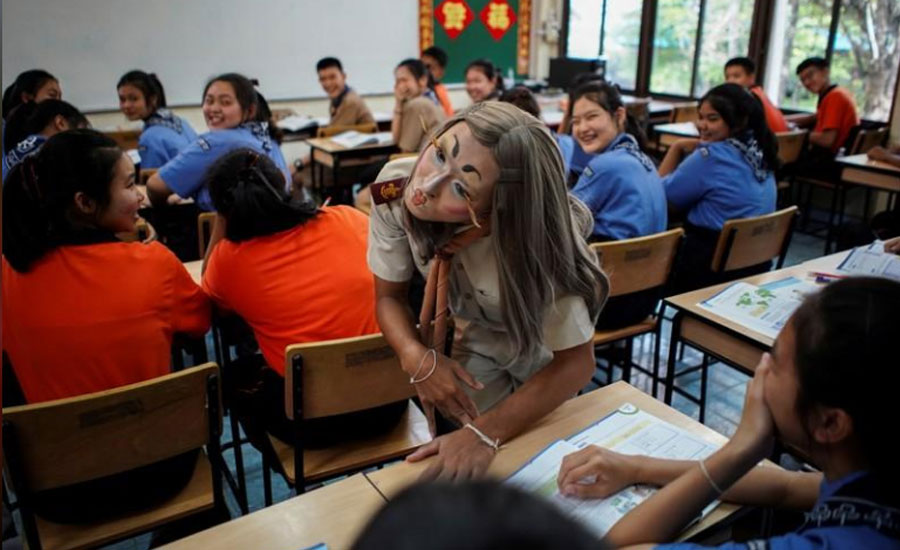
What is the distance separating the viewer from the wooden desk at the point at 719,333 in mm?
1853

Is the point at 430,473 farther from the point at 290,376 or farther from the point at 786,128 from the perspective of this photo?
the point at 786,128

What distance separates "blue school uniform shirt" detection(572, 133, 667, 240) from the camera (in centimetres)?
252

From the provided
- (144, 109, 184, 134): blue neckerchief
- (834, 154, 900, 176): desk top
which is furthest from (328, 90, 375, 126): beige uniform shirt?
(834, 154, 900, 176): desk top

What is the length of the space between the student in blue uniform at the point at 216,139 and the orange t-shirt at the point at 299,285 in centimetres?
133

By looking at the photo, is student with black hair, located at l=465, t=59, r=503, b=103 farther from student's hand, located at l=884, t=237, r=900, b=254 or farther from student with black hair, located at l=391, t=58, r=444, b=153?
student's hand, located at l=884, t=237, r=900, b=254

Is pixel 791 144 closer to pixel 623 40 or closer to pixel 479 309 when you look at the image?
pixel 623 40

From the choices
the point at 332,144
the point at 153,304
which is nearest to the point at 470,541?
the point at 153,304

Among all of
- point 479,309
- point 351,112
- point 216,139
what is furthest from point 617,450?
point 351,112

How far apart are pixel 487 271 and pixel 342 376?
1.56 feet

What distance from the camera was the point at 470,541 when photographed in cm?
37

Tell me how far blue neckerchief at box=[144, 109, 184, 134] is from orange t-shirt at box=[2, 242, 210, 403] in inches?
99.1

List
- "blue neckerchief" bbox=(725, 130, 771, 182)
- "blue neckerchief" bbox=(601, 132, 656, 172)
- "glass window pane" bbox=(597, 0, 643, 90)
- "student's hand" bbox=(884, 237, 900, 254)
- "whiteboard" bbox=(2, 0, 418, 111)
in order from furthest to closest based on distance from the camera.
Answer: "glass window pane" bbox=(597, 0, 643, 90), "whiteboard" bbox=(2, 0, 418, 111), "blue neckerchief" bbox=(725, 130, 771, 182), "blue neckerchief" bbox=(601, 132, 656, 172), "student's hand" bbox=(884, 237, 900, 254)

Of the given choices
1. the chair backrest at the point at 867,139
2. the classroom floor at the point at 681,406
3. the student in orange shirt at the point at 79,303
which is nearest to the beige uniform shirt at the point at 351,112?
the classroom floor at the point at 681,406

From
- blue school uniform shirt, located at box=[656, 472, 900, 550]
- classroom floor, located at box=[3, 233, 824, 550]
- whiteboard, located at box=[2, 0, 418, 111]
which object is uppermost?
whiteboard, located at box=[2, 0, 418, 111]
